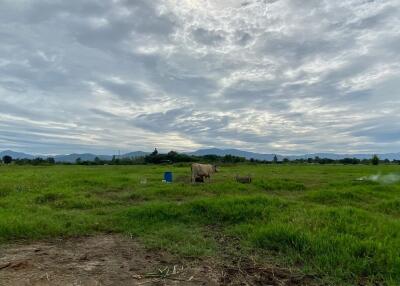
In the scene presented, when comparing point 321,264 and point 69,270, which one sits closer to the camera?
point 69,270

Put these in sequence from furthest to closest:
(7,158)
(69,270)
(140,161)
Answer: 1. (7,158)
2. (140,161)
3. (69,270)

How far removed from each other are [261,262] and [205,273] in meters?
0.93

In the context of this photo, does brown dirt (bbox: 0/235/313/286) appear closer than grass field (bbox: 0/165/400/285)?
Yes

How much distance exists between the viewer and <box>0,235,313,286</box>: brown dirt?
394 centimetres

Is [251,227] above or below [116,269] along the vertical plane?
above

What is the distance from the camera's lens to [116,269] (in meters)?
4.34

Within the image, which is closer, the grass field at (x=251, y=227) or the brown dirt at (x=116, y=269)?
the brown dirt at (x=116, y=269)

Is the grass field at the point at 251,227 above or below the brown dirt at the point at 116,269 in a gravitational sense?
above

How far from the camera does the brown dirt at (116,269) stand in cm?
394

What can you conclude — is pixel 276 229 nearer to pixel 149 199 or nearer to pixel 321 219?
pixel 321 219

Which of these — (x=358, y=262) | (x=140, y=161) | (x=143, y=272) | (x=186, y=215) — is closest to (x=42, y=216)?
(x=186, y=215)

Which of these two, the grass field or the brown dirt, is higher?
the grass field

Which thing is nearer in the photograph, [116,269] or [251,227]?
[116,269]

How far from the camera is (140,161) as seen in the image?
54594 mm
